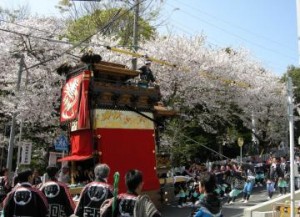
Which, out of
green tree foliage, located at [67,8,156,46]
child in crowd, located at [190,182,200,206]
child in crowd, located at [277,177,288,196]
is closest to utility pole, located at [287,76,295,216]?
child in crowd, located at [190,182,200,206]

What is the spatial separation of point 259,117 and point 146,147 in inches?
846

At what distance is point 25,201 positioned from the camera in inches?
237

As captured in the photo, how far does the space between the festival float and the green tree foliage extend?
15584 mm

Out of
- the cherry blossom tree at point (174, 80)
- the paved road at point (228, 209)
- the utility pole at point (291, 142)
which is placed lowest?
the paved road at point (228, 209)

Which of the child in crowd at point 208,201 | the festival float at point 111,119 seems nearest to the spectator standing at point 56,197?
the child in crowd at point 208,201

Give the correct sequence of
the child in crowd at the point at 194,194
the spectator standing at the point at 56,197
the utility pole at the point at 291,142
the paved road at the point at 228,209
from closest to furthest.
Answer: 1. the spectator standing at the point at 56,197
2. the utility pole at the point at 291,142
3. the paved road at the point at 228,209
4. the child in crowd at the point at 194,194

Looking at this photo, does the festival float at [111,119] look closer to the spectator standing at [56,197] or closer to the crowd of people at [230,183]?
the crowd of people at [230,183]

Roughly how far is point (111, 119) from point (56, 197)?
7816 mm

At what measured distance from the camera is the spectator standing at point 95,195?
6.27 m

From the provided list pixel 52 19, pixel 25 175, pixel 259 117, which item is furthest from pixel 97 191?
pixel 259 117

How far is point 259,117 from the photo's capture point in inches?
1356

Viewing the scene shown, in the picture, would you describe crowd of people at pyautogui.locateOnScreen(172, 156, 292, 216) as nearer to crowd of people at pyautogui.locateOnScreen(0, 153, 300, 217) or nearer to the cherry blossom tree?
the cherry blossom tree

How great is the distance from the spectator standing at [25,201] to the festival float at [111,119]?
730 centimetres

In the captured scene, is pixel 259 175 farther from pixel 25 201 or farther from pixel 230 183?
pixel 25 201
